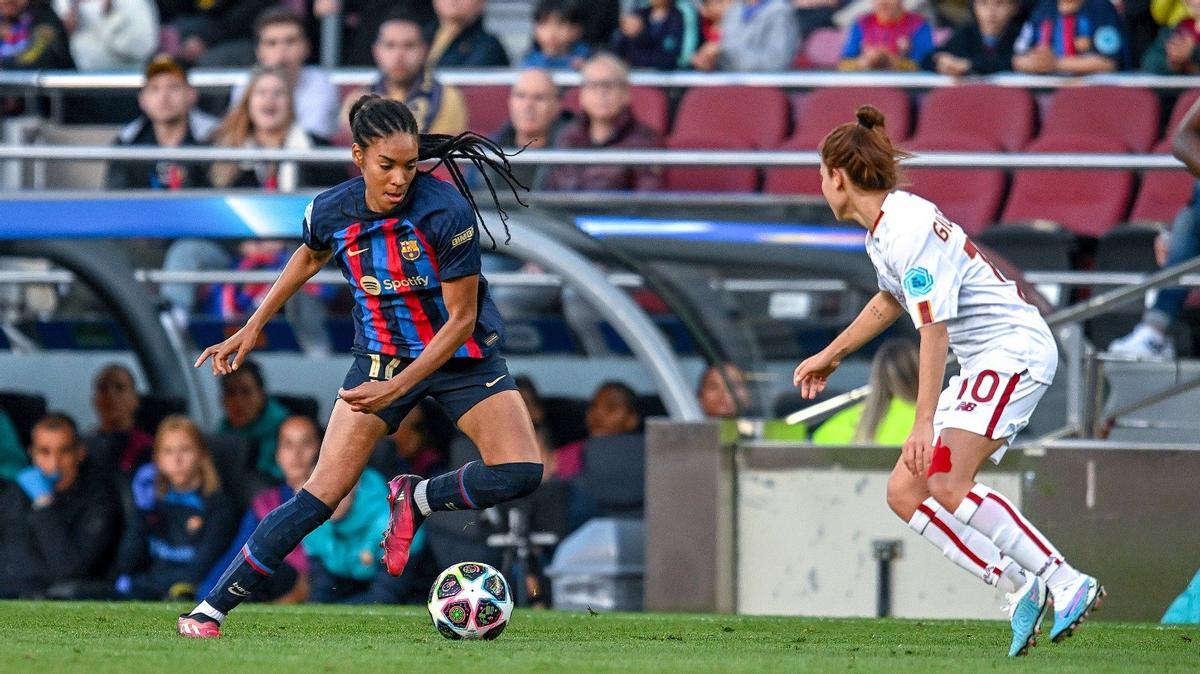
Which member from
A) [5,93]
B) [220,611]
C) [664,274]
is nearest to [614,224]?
[664,274]

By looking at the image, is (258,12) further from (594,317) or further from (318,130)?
(594,317)

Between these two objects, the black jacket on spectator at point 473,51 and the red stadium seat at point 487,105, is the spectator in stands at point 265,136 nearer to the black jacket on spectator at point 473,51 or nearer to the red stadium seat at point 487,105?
the red stadium seat at point 487,105

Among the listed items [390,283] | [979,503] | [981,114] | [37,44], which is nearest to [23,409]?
[37,44]

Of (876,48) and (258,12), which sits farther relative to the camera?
(258,12)

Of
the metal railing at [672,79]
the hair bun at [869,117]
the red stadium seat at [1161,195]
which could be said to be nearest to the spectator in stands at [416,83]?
the metal railing at [672,79]

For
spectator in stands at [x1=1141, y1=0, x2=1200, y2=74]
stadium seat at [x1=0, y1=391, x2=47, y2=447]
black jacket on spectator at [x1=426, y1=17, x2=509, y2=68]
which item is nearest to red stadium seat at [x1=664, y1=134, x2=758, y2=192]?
black jacket on spectator at [x1=426, y1=17, x2=509, y2=68]

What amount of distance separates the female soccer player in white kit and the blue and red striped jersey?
1206 millimetres

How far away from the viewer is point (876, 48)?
1329 centimetres

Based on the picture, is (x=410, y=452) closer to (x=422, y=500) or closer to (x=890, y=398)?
(x=890, y=398)

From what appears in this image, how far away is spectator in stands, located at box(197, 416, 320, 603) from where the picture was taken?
10.7 metres

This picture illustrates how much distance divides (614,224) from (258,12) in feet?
18.6

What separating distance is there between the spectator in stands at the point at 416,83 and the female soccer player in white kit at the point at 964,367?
5785 millimetres

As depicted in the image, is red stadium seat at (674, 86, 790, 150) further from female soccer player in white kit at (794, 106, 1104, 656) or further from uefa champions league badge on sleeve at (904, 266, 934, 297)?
uefa champions league badge on sleeve at (904, 266, 934, 297)

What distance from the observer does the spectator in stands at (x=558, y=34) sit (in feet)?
44.7
